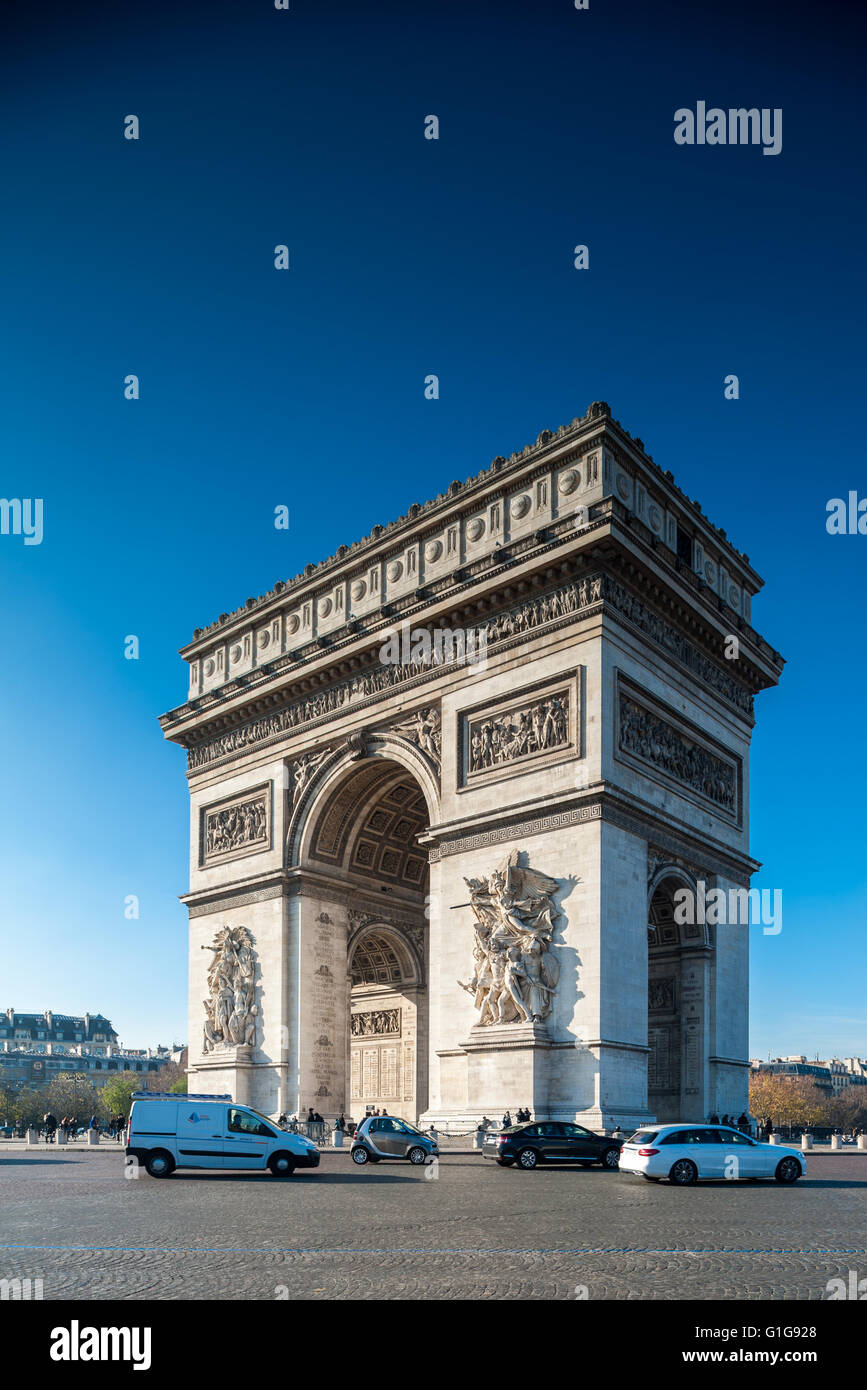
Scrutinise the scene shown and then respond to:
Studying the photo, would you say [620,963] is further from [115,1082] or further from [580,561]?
[115,1082]

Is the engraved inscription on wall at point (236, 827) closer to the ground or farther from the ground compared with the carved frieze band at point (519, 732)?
closer to the ground

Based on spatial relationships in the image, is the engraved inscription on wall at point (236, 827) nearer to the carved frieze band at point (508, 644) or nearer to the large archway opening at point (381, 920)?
the carved frieze band at point (508, 644)

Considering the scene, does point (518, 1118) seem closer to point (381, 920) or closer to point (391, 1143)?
point (391, 1143)

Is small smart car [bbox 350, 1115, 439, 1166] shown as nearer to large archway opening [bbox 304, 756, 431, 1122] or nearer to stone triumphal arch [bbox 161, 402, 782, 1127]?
stone triumphal arch [bbox 161, 402, 782, 1127]

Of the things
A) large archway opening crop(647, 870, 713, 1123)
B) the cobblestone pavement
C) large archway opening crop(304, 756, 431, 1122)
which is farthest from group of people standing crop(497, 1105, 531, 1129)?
large archway opening crop(304, 756, 431, 1122)

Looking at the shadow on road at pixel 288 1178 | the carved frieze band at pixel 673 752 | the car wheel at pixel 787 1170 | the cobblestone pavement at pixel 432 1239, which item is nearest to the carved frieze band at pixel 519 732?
the carved frieze band at pixel 673 752
